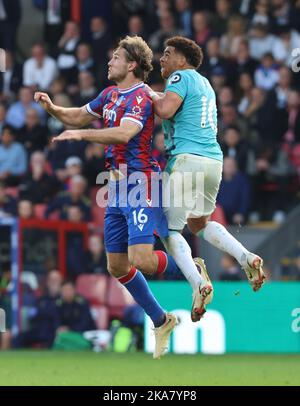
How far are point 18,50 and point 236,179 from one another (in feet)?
19.2

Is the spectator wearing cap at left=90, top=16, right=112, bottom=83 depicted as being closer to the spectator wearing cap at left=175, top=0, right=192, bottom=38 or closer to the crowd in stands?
the crowd in stands

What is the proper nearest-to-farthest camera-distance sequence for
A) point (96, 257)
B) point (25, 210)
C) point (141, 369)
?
point (141, 369) → point (96, 257) → point (25, 210)

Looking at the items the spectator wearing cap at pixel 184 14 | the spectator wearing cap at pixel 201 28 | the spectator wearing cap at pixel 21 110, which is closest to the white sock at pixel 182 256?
the spectator wearing cap at pixel 201 28

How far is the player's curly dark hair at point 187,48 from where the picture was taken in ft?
34.8

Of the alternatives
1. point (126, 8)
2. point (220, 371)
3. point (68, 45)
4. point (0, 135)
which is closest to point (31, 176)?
point (0, 135)

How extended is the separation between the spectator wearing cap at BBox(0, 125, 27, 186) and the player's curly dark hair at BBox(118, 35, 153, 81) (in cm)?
864

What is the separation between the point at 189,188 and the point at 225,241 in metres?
0.52

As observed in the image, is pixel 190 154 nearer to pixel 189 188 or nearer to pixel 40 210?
pixel 189 188

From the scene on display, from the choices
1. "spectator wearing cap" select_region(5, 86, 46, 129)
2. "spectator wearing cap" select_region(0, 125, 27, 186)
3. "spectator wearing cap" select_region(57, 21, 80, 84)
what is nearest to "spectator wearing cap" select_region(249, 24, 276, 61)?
"spectator wearing cap" select_region(57, 21, 80, 84)

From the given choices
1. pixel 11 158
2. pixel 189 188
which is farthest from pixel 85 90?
pixel 189 188

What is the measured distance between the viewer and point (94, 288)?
56.3ft

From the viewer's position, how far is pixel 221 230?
10.7 m

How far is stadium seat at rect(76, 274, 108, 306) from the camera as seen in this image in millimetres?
17047

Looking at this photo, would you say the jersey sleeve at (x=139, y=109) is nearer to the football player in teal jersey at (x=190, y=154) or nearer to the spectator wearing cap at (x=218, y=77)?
the football player in teal jersey at (x=190, y=154)
